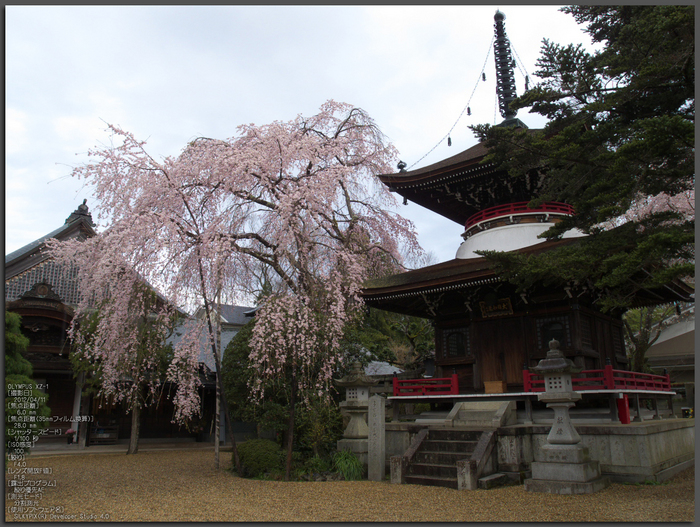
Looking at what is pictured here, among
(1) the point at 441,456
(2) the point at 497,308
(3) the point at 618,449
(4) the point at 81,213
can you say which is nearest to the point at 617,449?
(3) the point at 618,449

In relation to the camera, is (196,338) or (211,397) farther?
(211,397)

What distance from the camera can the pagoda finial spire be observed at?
15.1 metres

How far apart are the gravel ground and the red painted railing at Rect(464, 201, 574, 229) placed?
6.51 m

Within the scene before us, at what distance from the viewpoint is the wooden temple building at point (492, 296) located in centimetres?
1077

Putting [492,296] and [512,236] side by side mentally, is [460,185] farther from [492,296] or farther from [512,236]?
[492,296]

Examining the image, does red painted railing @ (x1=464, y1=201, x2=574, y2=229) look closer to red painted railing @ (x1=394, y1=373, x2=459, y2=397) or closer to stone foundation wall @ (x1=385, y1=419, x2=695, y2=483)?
red painted railing @ (x1=394, y1=373, x2=459, y2=397)

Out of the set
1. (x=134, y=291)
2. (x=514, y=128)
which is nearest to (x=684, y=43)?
(x=514, y=128)

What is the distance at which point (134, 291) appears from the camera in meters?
9.41

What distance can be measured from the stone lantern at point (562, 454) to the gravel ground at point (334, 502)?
22 centimetres

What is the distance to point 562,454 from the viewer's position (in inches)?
309

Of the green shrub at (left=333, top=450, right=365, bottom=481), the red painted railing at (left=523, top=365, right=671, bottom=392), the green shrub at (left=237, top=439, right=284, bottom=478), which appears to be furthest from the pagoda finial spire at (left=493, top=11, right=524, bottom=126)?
the green shrub at (left=237, top=439, right=284, bottom=478)

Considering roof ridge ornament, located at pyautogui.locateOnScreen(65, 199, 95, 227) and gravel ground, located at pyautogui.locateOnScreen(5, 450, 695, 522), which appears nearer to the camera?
gravel ground, located at pyautogui.locateOnScreen(5, 450, 695, 522)

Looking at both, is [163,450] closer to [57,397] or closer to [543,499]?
[57,397]

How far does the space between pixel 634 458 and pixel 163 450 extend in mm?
15466
